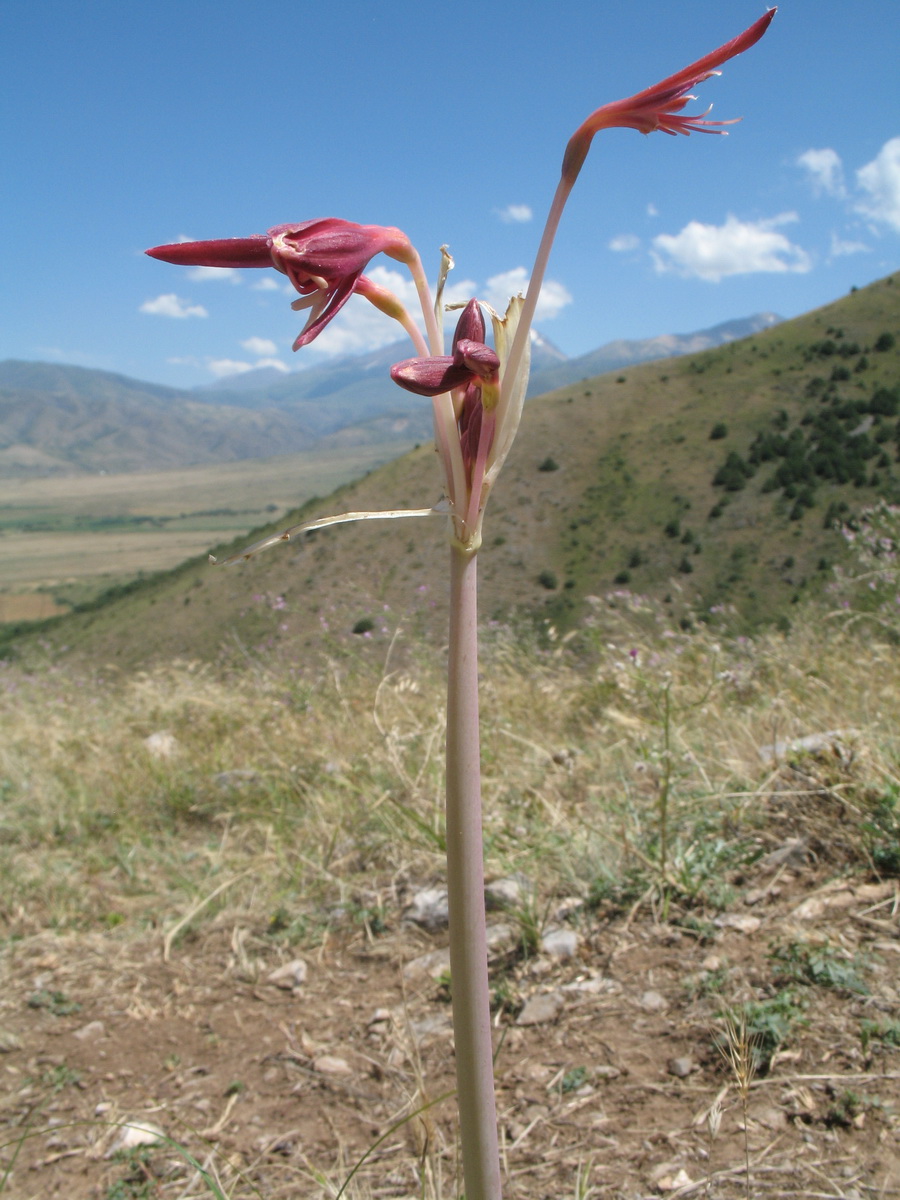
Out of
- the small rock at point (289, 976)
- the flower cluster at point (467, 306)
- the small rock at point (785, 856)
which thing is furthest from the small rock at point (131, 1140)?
the small rock at point (785, 856)

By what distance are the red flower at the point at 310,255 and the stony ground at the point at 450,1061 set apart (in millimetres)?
1092

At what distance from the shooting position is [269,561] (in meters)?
51.7

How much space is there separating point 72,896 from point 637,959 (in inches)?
80.9

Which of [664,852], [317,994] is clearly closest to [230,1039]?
[317,994]

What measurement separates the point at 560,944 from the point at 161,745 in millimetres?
2931

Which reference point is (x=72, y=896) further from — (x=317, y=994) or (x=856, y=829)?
(x=856, y=829)

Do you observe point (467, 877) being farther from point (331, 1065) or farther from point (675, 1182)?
point (331, 1065)

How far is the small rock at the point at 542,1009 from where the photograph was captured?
194 centimetres

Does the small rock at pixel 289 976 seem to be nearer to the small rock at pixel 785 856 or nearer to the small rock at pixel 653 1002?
the small rock at pixel 653 1002

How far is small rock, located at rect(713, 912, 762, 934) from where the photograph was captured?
206cm

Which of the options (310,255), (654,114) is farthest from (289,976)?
(654,114)

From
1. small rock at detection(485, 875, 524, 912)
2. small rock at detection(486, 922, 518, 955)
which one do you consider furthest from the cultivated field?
small rock at detection(486, 922, 518, 955)

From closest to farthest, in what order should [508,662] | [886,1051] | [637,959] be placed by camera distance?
[886,1051] → [637,959] → [508,662]

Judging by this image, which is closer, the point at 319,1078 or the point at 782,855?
the point at 319,1078
